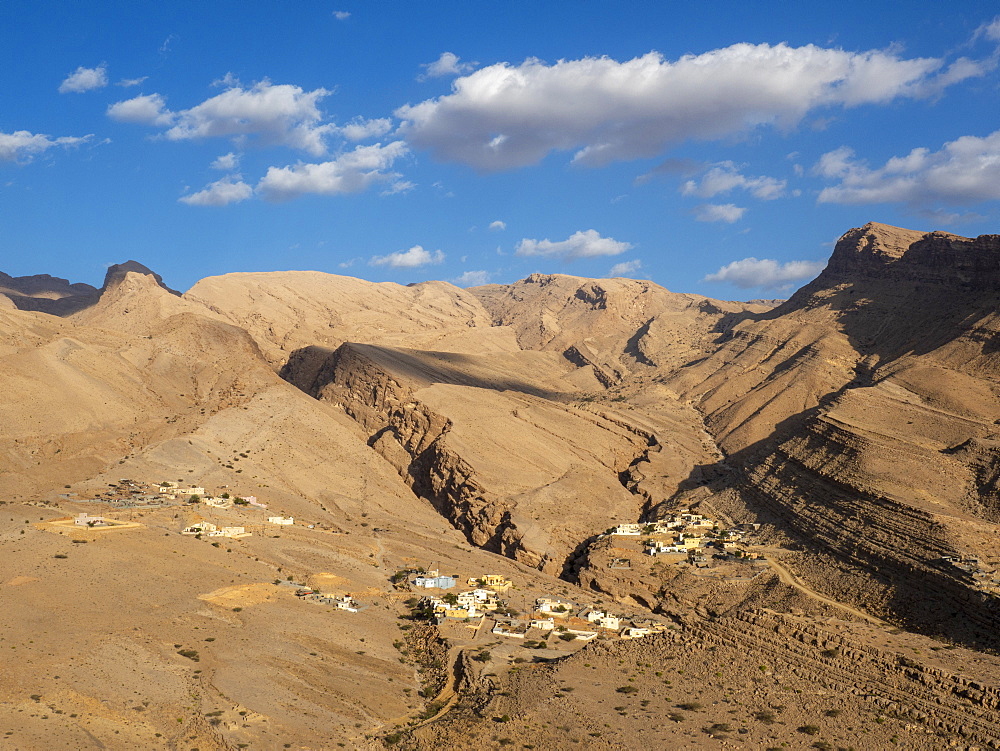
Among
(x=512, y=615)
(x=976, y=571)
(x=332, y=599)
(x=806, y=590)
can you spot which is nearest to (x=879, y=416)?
(x=806, y=590)

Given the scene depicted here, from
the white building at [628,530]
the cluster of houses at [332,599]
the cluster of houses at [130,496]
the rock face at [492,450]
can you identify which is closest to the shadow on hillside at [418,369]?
the rock face at [492,450]

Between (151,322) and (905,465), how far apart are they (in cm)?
8817

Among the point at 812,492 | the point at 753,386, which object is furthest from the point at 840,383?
the point at 812,492

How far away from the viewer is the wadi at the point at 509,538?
1251 inches

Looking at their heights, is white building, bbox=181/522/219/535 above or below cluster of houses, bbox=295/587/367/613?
above

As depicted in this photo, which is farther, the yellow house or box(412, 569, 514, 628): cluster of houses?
the yellow house

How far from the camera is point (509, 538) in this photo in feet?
210

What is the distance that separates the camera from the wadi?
104 ft

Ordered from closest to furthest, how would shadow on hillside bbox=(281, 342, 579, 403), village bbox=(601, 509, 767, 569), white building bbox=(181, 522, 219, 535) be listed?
1. white building bbox=(181, 522, 219, 535)
2. village bbox=(601, 509, 767, 569)
3. shadow on hillside bbox=(281, 342, 579, 403)

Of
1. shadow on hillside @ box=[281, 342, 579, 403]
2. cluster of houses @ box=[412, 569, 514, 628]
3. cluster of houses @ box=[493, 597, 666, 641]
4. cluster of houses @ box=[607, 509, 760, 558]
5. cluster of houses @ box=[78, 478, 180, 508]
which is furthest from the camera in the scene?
shadow on hillside @ box=[281, 342, 579, 403]

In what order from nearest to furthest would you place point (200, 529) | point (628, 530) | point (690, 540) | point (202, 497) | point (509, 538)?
1. point (200, 529)
2. point (690, 540)
3. point (202, 497)
4. point (628, 530)
5. point (509, 538)

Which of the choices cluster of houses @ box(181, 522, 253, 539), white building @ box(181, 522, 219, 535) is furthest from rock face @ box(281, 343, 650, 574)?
white building @ box(181, 522, 219, 535)

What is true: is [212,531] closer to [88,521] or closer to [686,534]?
[88,521]

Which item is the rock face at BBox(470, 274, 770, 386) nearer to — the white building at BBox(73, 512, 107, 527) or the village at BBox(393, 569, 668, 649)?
the village at BBox(393, 569, 668, 649)
